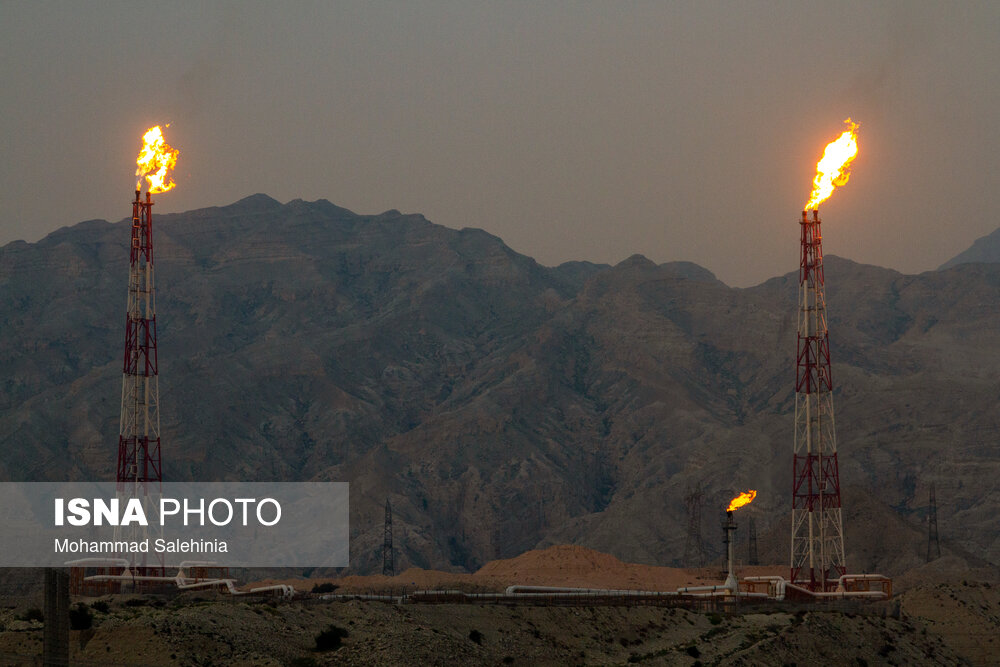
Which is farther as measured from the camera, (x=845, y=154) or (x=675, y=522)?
(x=675, y=522)

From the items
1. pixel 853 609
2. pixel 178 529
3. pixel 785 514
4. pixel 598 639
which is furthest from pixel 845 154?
pixel 178 529

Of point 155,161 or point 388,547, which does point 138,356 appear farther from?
point 388,547

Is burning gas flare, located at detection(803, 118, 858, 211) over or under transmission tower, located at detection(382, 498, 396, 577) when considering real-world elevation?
over

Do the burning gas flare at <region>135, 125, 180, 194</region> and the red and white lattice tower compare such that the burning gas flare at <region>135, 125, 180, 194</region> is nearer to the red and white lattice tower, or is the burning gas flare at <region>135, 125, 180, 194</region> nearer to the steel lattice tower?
the red and white lattice tower

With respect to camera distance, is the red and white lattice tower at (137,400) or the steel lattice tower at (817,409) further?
the steel lattice tower at (817,409)

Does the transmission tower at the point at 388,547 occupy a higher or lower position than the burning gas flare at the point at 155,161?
lower

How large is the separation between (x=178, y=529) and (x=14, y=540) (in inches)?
1401

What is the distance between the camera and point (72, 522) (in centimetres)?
17575

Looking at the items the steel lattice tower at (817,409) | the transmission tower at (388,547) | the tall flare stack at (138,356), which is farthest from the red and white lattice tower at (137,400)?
the transmission tower at (388,547)

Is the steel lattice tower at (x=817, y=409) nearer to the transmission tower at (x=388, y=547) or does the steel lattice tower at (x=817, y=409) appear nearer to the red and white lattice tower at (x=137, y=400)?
the red and white lattice tower at (x=137, y=400)

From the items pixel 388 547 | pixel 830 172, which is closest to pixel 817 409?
pixel 830 172

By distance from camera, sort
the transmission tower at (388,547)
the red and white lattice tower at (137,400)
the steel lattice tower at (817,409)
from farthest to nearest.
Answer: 1. the transmission tower at (388,547)
2. the steel lattice tower at (817,409)
3. the red and white lattice tower at (137,400)

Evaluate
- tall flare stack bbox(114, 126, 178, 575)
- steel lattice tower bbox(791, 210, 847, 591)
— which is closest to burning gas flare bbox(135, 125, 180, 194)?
tall flare stack bbox(114, 126, 178, 575)

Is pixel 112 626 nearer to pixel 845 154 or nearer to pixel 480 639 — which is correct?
pixel 480 639
